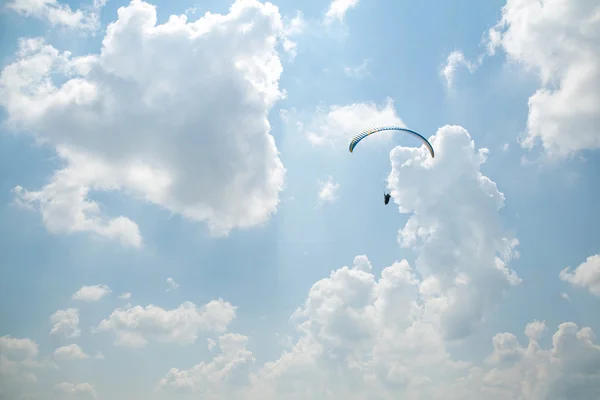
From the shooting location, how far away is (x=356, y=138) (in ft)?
239

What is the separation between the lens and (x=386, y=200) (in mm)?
78812

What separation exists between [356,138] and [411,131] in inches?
428

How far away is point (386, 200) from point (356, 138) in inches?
597

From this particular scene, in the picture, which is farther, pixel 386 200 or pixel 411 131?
→ pixel 386 200

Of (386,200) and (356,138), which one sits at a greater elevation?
(356,138)

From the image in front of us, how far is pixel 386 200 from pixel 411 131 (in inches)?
587

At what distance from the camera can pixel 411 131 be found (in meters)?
→ 73.4

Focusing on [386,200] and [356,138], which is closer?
[356,138]

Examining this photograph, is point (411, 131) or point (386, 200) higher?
point (411, 131)
